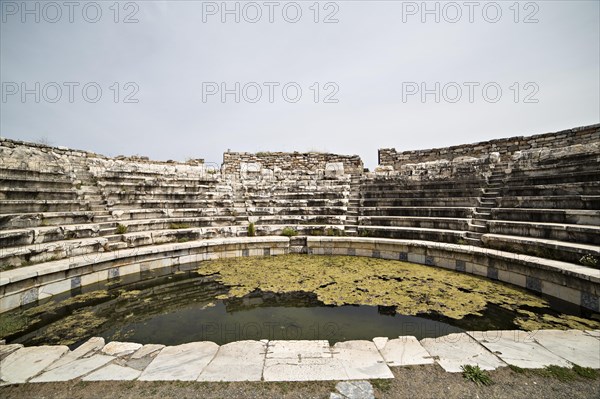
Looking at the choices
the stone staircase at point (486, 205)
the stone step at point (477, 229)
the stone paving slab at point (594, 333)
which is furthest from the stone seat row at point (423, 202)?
the stone paving slab at point (594, 333)

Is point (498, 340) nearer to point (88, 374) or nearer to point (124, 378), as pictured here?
point (124, 378)

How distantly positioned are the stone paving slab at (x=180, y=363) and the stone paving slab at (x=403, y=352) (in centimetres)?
187

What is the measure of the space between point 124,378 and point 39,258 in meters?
4.63

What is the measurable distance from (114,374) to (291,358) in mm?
1721

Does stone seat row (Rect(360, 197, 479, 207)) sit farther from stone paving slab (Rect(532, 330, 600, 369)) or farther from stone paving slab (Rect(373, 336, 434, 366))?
stone paving slab (Rect(373, 336, 434, 366))

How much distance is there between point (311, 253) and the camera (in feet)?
26.3

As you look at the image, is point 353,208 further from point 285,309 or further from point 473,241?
point 285,309

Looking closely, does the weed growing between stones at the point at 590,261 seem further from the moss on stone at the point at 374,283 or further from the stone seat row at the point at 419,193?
the stone seat row at the point at 419,193

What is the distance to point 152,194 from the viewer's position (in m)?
8.77

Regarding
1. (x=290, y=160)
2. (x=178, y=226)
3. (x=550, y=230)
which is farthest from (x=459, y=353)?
(x=290, y=160)

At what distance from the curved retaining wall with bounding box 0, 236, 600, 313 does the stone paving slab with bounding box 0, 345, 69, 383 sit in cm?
220

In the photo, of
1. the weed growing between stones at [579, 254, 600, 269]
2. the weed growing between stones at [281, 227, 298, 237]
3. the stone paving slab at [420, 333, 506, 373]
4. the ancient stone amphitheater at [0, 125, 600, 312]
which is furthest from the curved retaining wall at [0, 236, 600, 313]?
the stone paving slab at [420, 333, 506, 373]

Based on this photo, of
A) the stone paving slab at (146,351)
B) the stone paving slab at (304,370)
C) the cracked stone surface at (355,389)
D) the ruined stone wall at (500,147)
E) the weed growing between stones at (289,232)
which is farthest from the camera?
the ruined stone wall at (500,147)

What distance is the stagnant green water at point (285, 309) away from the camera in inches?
144
